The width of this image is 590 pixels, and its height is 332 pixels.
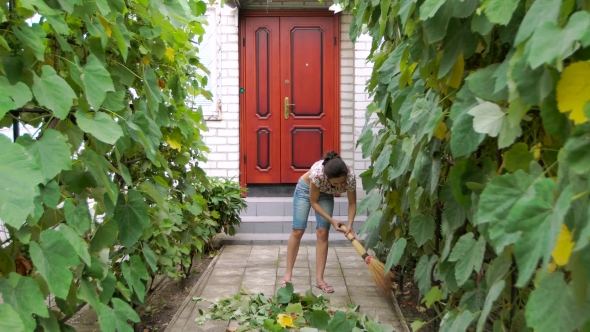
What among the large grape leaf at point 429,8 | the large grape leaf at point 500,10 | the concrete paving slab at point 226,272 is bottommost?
the concrete paving slab at point 226,272

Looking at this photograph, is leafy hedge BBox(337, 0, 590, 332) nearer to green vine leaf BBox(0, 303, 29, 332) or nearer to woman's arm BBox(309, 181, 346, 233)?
green vine leaf BBox(0, 303, 29, 332)

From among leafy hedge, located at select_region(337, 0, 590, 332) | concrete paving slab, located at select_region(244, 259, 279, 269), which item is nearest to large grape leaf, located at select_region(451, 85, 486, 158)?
leafy hedge, located at select_region(337, 0, 590, 332)

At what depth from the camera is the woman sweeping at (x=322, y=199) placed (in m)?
4.71

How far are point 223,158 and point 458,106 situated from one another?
681cm

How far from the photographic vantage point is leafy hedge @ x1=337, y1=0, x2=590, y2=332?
769mm

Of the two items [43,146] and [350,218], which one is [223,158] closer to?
[350,218]

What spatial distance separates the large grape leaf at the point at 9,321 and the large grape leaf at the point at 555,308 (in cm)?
91

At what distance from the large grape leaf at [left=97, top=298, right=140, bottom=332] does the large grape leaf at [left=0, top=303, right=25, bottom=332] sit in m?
0.51

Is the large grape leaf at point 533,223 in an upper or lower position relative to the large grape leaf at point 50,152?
lower

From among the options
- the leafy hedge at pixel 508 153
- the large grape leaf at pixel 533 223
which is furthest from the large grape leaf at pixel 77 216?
the large grape leaf at pixel 533 223

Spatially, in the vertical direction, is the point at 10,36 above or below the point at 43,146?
above

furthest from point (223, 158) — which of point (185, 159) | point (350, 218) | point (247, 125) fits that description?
point (185, 159)

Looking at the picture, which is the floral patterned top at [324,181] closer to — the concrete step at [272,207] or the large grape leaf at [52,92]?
the concrete step at [272,207]

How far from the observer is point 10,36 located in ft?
4.67
